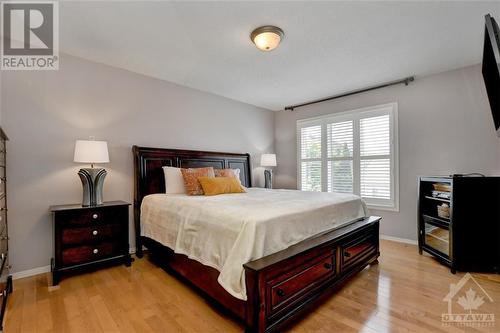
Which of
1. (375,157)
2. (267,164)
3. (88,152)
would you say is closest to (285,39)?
(88,152)

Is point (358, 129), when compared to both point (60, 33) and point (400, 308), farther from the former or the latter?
point (60, 33)

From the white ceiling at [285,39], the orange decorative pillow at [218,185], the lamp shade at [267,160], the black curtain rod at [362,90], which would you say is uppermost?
the white ceiling at [285,39]

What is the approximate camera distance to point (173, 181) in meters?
3.23

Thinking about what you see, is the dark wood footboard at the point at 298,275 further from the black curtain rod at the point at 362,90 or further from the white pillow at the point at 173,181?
the black curtain rod at the point at 362,90

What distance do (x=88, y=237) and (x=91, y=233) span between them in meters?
0.05

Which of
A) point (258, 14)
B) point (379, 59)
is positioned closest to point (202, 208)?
point (258, 14)

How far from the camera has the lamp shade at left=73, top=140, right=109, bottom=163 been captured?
2.52m

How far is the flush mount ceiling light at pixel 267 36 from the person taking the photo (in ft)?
7.52

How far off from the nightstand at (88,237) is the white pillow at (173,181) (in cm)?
60

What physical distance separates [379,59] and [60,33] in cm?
358

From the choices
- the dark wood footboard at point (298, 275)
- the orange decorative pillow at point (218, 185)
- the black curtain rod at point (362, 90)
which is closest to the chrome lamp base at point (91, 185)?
the orange decorative pillow at point (218, 185)

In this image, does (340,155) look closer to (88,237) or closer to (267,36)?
(267,36)

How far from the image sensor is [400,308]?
75.0 inches

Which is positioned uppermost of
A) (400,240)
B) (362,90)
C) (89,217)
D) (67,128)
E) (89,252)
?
(362,90)
